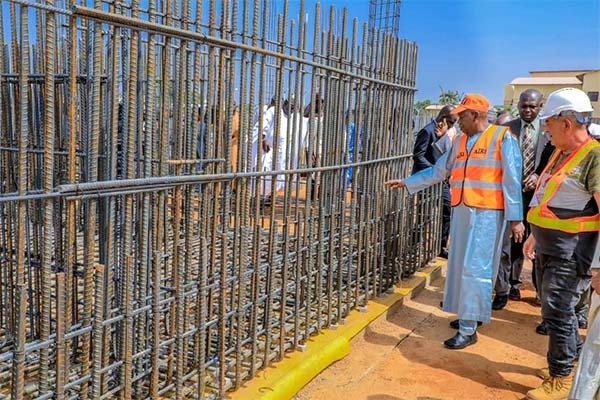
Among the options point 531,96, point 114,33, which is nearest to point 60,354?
point 114,33

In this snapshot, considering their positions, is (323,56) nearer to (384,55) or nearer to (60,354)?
(384,55)

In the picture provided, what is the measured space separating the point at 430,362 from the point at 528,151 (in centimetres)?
266

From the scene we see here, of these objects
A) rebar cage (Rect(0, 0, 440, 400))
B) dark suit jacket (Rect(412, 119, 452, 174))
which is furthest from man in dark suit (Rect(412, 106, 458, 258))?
rebar cage (Rect(0, 0, 440, 400))

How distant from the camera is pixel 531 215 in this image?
12.8ft

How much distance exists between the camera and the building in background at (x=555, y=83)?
43741 millimetres

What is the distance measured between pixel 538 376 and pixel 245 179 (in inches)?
104

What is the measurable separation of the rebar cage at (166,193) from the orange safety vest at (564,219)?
1.47 meters

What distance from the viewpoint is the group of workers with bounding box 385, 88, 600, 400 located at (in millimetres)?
3562

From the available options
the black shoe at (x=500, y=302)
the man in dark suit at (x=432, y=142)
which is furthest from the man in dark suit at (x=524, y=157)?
the man in dark suit at (x=432, y=142)

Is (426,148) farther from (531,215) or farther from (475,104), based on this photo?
(531,215)

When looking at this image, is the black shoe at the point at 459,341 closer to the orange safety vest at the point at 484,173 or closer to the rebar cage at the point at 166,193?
the rebar cage at the point at 166,193

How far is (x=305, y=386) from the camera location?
12.6 ft

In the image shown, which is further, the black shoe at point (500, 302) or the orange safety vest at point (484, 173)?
the black shoe at point (500, 302)

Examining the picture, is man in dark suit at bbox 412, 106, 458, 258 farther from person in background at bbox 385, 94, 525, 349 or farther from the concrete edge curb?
the concrete edge curb
